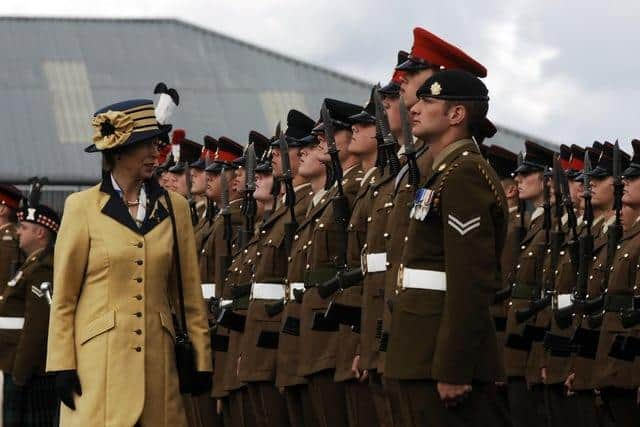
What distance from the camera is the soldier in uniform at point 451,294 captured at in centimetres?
762

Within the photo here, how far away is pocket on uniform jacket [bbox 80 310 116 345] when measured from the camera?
833 centimetres

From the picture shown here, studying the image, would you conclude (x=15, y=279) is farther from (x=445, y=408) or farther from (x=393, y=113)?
(x=445, y=408)

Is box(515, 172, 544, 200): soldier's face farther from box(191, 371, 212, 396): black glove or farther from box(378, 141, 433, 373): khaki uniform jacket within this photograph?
box(191, 371, 212, 396): black glove

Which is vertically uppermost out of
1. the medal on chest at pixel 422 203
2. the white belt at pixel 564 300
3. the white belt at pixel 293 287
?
the medal on chest at pixel 422 203

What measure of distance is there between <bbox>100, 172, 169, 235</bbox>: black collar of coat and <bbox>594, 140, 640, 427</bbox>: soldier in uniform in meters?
3.96

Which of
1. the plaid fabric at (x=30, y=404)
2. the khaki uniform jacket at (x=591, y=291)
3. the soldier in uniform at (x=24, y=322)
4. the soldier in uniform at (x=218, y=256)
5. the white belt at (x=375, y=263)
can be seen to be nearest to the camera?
the white belt at (x=375, y=263)

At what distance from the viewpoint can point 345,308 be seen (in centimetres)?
1034

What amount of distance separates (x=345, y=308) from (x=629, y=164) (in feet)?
10.2

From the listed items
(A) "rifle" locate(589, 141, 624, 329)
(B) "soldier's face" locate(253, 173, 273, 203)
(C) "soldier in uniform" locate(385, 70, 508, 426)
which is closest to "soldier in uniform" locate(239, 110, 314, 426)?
(B) "soldier's face" locate(253, 173, 273, 203)

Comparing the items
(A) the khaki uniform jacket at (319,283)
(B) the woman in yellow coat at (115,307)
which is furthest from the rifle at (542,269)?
(B) the woman in yellow coat at (115,307)

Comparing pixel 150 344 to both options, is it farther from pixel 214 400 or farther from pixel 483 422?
pixel 214 400

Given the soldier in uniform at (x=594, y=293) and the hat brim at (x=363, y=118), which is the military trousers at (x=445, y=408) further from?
the soldier in uniform at (x=594, y=293)

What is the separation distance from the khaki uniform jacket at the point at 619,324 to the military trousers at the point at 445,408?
13.0ft

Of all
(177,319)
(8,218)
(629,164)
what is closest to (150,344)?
(177,319)
